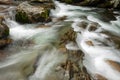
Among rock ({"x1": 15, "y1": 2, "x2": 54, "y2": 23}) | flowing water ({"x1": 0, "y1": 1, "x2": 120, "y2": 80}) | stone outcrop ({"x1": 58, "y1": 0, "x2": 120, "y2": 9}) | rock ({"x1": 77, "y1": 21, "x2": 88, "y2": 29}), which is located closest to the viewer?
flowing water ({"x1": 0, "y1": 1, "x2": 120, "y2": 80})

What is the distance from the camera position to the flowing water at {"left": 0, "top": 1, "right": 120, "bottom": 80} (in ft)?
18.8

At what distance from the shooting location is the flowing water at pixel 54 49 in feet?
18.8

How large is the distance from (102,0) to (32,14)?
5986mm

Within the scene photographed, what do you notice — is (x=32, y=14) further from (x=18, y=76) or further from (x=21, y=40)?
(x=18, y=76)

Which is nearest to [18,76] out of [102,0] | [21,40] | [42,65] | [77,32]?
[42,65]

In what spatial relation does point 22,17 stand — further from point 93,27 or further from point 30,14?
point 93,27

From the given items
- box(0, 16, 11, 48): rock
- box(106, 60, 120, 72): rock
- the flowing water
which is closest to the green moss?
the flowing water

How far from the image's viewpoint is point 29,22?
927 centimetres

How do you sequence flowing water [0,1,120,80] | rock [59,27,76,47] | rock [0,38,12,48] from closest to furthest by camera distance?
flowing water [0,1,120,80]
rock [0,38,12,48]
rock [59,27,76,47]

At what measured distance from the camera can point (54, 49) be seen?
6824 mm

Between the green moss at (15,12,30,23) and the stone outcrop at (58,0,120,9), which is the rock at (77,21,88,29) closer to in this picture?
the green moss at (15,12,30,23)

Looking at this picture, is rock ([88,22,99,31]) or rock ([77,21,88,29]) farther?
rock ([77,21,88,29])

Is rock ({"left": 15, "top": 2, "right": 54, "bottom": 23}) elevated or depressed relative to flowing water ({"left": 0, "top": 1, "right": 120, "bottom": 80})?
elevated

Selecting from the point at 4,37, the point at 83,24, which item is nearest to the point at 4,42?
the point at 4,37
